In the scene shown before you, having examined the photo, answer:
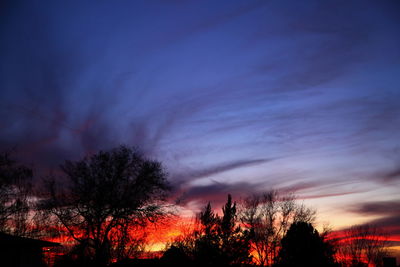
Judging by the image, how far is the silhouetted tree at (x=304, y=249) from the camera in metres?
43.2

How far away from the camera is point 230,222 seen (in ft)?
163

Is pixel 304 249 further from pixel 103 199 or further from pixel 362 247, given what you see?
pixel 103 199

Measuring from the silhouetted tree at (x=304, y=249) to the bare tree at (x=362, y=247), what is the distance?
10.6ft

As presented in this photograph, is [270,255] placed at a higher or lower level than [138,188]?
lower

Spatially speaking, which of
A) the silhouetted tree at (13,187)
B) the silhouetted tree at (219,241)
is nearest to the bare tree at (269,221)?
the silhouetted tree at (219,241)

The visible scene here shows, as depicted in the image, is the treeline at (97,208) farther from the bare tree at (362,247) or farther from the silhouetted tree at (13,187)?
the bare tree at (362,247)

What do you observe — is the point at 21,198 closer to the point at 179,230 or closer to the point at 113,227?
the point at 113,227

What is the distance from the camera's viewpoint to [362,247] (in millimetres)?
46625

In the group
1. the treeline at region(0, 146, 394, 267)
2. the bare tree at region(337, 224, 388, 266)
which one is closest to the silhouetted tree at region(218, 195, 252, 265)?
the treeline at region(0, 146, 394, 267)

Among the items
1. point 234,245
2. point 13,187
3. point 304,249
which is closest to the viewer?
point 13,187

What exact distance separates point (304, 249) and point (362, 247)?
8.95m

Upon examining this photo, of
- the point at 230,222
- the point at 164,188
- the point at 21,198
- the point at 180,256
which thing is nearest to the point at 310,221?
the point at 230,222

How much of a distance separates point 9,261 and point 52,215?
7.15 meters

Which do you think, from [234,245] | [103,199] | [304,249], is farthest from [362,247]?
[103,199]
